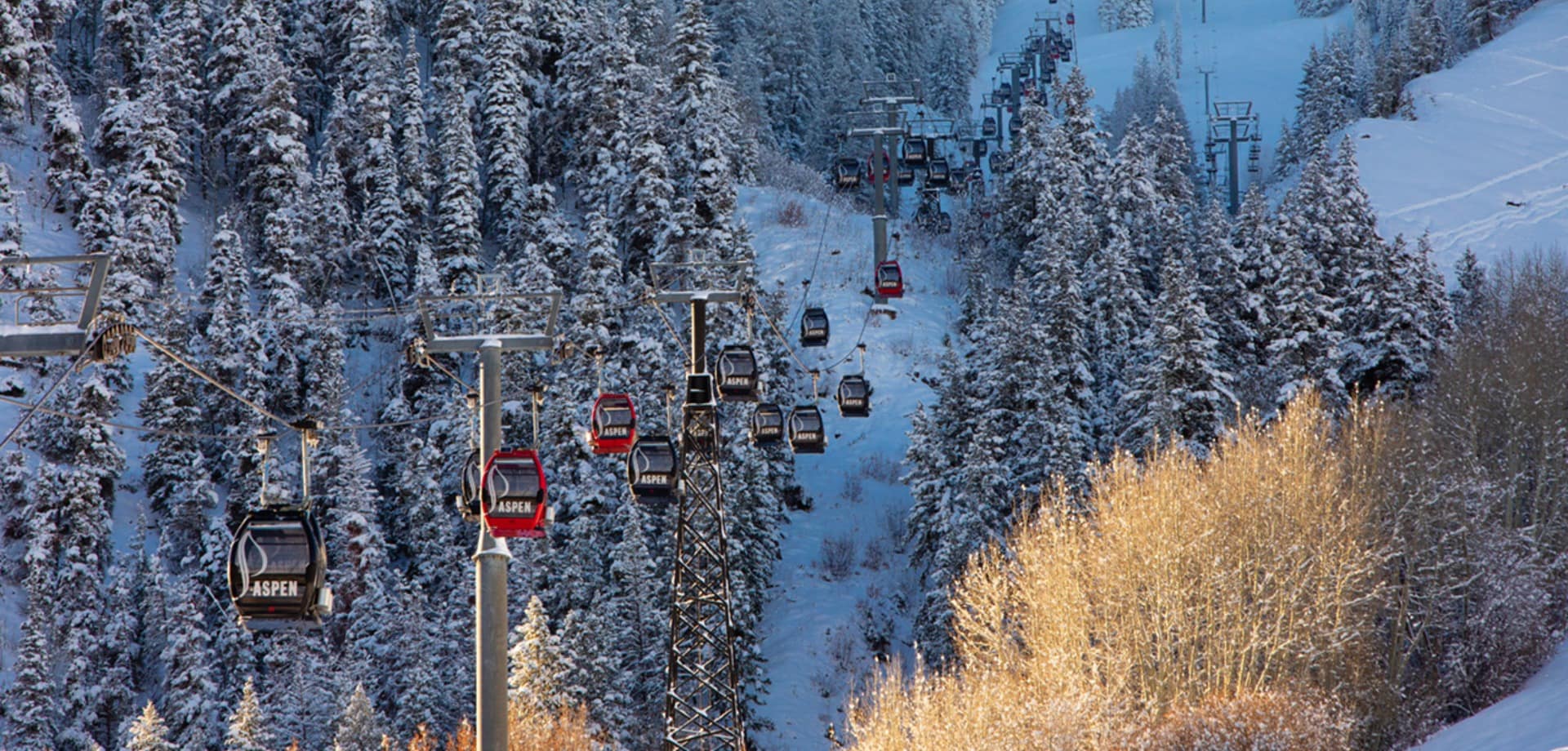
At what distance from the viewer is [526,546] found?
152 feet

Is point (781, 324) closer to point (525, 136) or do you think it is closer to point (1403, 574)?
point (525, 136)

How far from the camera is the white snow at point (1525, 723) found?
2748cm

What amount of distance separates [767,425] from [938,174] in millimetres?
39569

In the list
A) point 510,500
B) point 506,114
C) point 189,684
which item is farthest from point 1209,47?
point 510,500

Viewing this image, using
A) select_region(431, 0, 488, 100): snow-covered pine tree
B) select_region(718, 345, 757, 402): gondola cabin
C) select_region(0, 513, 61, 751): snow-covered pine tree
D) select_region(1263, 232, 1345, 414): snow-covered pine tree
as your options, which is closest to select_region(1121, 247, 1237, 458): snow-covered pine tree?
select_region(1263, 232, 1345, 414): snow-covered pine tree

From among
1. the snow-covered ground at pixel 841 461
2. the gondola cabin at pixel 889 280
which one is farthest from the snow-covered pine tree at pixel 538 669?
the gondola cabin at pixel 889 280

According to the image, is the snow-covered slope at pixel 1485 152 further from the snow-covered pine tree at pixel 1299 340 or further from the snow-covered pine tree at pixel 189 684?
the snow-covered pine tree at pixel 189 684

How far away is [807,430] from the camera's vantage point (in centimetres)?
3017

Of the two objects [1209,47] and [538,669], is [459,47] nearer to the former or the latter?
[538,669]

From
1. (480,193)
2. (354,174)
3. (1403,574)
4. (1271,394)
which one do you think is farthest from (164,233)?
(1403,574)

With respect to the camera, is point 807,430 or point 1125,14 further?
point 1125,14

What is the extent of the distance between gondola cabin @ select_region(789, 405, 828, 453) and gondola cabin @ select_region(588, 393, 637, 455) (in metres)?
4.35

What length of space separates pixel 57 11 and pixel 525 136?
1941 centimetres

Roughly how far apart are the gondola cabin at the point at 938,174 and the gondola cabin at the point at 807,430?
122 feet
